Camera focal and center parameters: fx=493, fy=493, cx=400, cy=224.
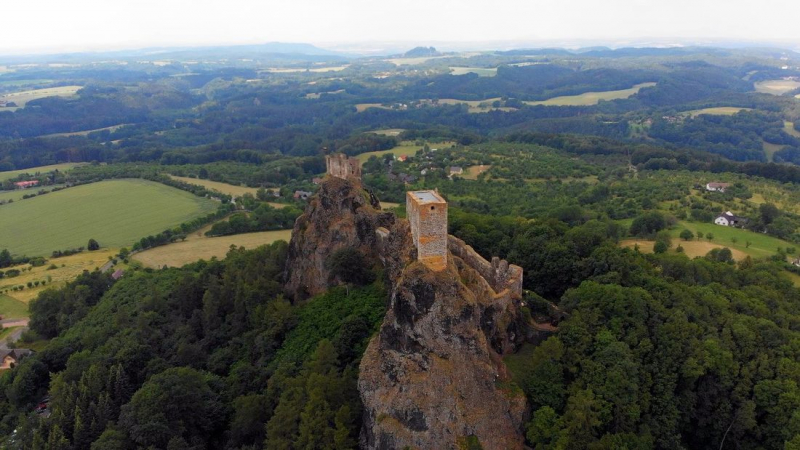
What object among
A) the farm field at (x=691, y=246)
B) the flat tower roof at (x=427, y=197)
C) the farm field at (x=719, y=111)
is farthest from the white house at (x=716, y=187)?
the farm field at (x=719, y=111)

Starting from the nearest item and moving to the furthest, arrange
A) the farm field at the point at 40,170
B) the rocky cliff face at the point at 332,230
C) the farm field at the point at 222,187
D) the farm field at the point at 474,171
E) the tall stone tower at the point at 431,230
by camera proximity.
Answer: the tall stone tower at the point at 431,230
the rocky cliff face at the point at 332,230
the farm field at the point at 474,171
the farm field at the point at 222,187
the farm field at the point at 40,170

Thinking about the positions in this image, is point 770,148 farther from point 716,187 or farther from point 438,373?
point 438,373

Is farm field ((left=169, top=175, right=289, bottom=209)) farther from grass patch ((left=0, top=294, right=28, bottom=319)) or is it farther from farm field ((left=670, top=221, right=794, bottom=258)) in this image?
farm field ((left=670, top=221, right=794, bottom=258))

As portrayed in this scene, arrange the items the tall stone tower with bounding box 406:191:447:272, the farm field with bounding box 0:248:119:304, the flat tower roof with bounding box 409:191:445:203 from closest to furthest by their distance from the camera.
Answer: the tall stone tower with bounding box 406:191:447:272
the flat tower roof with bounding box 409:191:445:203
the farm field with bounding box 0:248:119:304

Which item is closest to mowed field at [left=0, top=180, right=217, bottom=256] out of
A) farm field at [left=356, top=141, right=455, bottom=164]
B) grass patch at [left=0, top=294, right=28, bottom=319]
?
grass patch at [left=0, top=294, right=28, bottom=319]

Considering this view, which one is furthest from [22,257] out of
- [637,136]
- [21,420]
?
[637,136]

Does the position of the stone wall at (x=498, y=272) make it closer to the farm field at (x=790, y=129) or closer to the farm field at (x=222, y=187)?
the farm field at (x=222, y=187)

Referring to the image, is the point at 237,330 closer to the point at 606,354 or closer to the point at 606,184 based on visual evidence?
the point at 606,354
